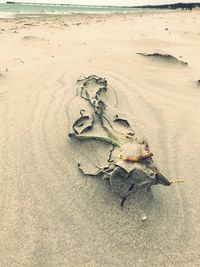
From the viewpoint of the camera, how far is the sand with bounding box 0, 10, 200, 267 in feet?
5.20

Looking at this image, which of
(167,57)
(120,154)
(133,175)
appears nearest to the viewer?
(133,175)

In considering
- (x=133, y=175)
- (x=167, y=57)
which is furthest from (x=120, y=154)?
(x=167, y=57)

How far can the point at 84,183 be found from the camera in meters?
1.90

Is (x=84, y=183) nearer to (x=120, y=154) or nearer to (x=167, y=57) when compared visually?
(x=120, y=154)

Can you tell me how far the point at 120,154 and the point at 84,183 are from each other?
10.1 inches

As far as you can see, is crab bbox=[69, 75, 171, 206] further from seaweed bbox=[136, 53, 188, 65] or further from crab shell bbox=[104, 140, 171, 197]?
seaweed bbox=[136, 53, 188, 65]

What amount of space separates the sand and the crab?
2.6 inches

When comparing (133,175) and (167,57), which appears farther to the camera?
(167,57)

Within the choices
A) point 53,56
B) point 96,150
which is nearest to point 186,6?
point 53,56

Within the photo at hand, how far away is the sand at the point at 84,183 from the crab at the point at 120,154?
66 mm

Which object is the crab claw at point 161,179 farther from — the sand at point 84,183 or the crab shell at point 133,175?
the sand at point 84,183

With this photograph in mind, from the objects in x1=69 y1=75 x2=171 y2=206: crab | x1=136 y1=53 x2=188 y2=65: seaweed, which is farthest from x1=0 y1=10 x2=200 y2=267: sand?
x1=136 y1=53 x2=188 y2=65: seaweed

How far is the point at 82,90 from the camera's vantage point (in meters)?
3.04

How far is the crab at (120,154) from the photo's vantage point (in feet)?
5.60
